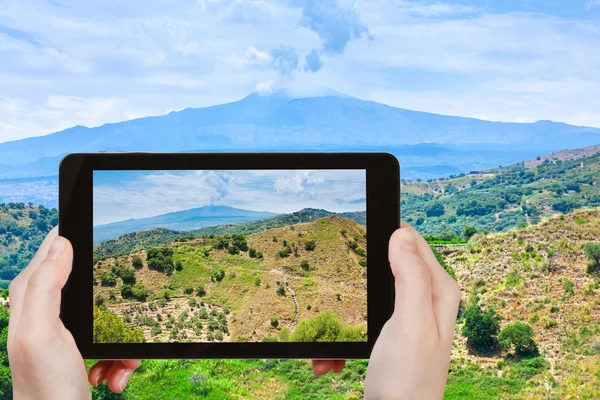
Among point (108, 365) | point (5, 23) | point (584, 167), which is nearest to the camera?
point (108, 365)

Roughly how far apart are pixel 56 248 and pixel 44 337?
0.39 ft

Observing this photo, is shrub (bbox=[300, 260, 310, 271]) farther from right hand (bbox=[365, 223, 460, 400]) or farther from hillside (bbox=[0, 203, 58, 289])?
hillside (bbox=[0, 203, 58, 289])

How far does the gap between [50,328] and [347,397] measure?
34.3ft

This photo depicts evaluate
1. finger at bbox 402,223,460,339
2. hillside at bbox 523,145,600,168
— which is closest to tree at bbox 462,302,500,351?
hillside at bbox 523,145,600,168

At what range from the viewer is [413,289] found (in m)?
0.66

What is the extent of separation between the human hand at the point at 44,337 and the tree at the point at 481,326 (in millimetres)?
11061

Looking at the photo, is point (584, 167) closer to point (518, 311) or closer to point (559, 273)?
point (559, 273)

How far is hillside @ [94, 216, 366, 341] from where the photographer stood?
2.85ft

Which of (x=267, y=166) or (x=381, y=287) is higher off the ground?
(x=267, y=166)

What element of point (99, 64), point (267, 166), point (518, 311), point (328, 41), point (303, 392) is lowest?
point (303, 392)

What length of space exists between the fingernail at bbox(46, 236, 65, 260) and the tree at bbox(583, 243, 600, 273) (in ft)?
40.4

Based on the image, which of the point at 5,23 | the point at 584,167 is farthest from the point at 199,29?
the point at 584,167

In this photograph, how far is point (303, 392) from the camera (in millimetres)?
11094

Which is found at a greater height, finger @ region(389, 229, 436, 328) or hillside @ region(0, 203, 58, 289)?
finger @ region(389, 229, 436, 328)
